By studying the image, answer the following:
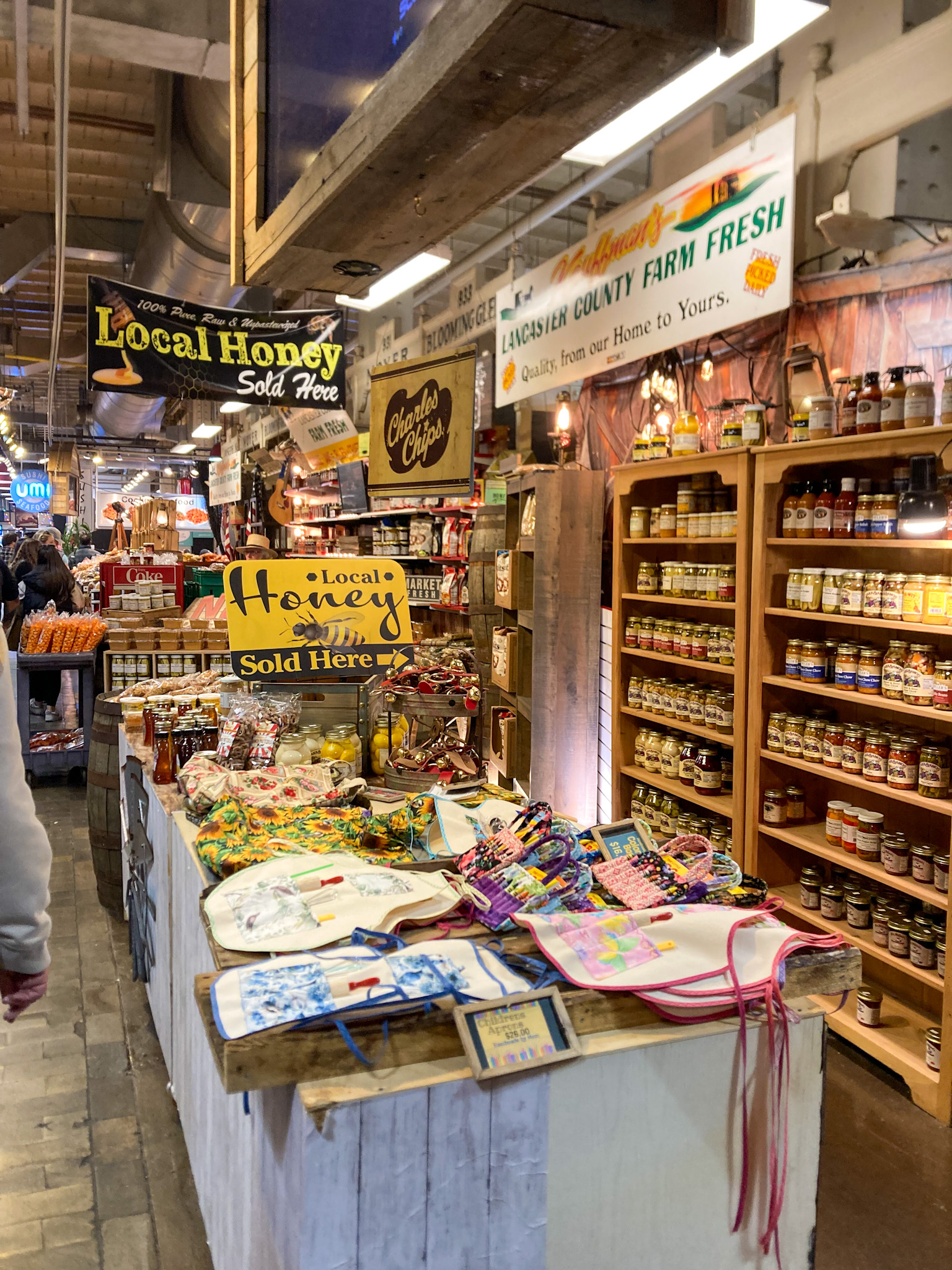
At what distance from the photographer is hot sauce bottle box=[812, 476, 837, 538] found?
149 inches

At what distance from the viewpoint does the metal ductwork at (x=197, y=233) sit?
17.4 feet

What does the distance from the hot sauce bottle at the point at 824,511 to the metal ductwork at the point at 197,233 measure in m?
3.76

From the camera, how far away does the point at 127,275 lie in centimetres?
914

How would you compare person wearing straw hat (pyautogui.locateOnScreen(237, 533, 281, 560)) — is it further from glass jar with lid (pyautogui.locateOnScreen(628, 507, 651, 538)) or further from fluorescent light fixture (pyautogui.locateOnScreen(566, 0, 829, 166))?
fluorescent light fixture (pyautogui.locateOnScreen(566, 0, 829, 166))

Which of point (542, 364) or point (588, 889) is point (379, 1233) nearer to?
point (588, 889)

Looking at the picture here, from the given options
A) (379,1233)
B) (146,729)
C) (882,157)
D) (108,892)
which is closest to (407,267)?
(882,157)

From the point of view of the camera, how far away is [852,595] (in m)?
3.63

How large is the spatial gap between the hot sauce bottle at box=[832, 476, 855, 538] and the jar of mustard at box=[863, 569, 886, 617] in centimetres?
26

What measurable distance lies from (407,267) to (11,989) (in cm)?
408

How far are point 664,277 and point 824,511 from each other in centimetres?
147

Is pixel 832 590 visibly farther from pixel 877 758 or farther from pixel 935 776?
pixel 935 776

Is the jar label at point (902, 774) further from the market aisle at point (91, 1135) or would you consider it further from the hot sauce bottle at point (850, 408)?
the market aisle at point (91, 1135)

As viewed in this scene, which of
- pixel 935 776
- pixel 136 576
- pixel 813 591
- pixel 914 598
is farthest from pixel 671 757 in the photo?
pixel 136 576

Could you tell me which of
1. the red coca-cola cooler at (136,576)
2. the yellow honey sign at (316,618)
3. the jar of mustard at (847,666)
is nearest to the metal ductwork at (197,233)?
the red coca-cola cooler at (136,576)
